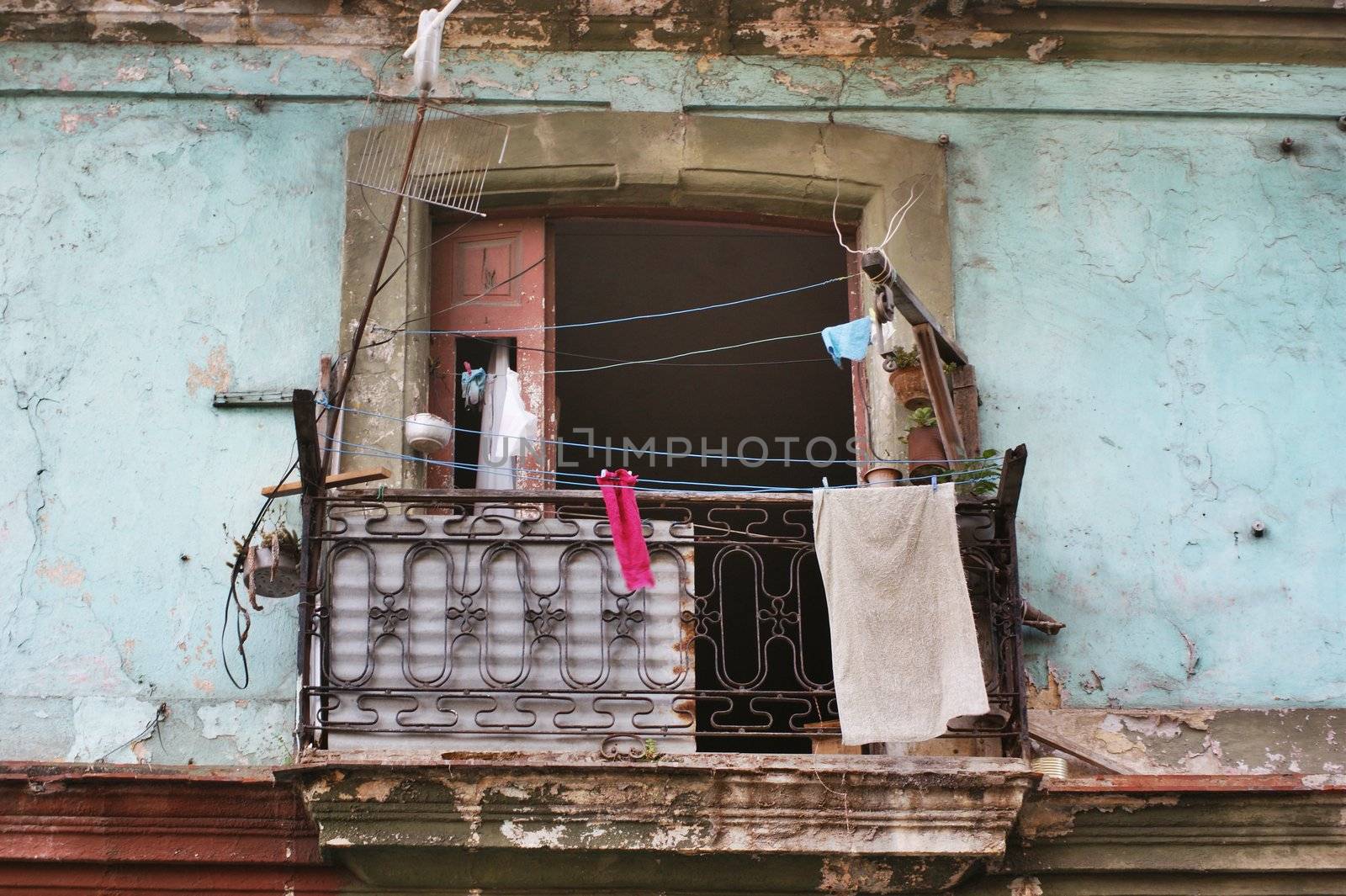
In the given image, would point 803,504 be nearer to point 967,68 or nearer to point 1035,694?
point 1035,694

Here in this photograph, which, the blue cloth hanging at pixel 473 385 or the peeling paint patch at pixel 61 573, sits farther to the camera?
the blue cloth hanging at pixel 473 385

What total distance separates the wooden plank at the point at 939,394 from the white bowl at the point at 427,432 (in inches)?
68.0

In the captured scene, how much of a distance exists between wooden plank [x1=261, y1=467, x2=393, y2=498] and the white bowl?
239mm

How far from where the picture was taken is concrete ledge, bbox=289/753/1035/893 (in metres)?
5.45

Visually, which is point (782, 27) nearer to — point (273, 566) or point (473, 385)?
point (473, 385)

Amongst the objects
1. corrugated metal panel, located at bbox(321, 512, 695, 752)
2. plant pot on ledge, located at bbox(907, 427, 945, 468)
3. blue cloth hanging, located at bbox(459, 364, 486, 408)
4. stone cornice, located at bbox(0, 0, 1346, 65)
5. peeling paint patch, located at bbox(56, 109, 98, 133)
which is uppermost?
stone cornice, located at bbox(0, 0, 1346, 65)

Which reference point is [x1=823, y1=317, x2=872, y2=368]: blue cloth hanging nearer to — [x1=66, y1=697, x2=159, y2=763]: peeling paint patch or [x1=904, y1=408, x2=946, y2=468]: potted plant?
[x1=904, y1=408, x2=946, y2=468]: potted plant

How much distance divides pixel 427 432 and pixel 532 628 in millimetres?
902

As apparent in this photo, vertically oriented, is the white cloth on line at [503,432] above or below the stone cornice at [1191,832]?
above

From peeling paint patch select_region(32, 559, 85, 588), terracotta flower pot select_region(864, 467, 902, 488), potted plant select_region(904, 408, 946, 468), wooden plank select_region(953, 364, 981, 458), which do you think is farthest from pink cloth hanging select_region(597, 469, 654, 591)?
peeling paint patch select_region(32, 559, 85, 588)

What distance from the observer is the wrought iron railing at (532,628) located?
224 inches

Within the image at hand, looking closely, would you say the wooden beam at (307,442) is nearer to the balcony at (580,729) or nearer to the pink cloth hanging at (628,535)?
the balcony at (580,729)

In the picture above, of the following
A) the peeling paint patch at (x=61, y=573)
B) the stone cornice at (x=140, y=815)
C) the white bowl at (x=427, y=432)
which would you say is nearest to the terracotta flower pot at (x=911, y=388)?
the white bowl at (x=427, y=432)

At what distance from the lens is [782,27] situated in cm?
707
